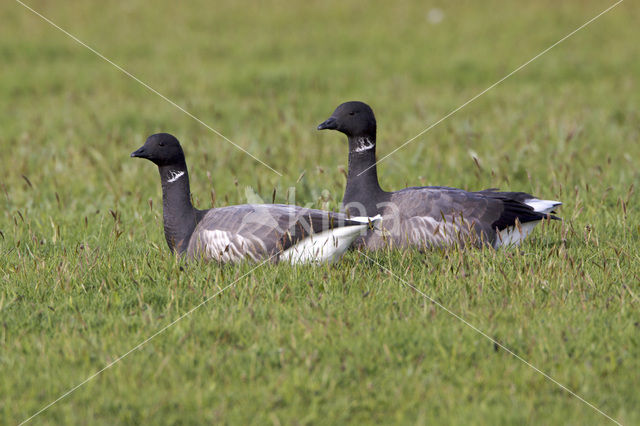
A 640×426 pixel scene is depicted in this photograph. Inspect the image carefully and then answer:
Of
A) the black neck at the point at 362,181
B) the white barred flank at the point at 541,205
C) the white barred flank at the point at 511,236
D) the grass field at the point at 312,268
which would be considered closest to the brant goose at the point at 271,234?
the grass field at the point at 312,268

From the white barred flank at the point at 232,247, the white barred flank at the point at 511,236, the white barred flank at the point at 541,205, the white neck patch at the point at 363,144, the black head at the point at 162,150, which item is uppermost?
the black head at the point at 162,150

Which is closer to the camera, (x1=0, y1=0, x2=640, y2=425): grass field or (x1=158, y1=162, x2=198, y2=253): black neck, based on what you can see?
(x1=0, y1=0, x2=640, y2=425): grass field

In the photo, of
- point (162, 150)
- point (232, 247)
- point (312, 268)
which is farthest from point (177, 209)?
point (312, 268)

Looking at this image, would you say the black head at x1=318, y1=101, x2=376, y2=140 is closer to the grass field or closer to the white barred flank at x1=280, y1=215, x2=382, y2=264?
the grass field

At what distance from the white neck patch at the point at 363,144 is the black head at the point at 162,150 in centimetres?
173

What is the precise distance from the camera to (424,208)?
6578 mm

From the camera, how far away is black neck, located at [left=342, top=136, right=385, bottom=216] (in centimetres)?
690

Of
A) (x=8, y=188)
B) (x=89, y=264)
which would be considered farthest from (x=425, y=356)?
(x=8, y=188)

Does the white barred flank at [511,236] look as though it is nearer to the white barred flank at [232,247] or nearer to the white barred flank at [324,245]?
the white barred flank at [324,245]

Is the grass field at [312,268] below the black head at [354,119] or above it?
below

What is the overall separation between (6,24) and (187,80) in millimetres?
7557

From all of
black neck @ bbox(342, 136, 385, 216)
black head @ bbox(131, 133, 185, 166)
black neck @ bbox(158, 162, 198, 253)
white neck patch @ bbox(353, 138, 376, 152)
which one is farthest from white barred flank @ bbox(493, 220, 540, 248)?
black head @ bbox(131, 133, 185, 166)

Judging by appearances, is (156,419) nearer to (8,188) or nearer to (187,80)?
(8,188)

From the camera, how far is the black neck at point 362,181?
690cm
